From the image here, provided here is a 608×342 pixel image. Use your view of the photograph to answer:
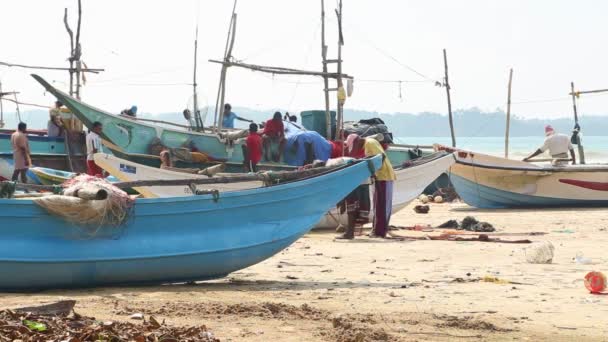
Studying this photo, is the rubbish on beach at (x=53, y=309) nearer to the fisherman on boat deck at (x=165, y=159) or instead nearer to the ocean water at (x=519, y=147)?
the fisherman on boat deck at (x=165, y=159)

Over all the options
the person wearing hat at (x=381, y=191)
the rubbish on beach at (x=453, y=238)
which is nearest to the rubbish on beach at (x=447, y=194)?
the rubbish on beach at (x=453, y=238)

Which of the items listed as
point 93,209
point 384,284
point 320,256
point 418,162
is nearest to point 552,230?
point 418,162

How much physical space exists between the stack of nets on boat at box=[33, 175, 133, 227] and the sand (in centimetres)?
60

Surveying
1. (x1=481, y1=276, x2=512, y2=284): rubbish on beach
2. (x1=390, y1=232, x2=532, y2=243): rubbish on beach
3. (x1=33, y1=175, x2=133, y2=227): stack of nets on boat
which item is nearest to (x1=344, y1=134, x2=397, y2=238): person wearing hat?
(x1=390, y1=232, x2=532, y2=243): rubbish on beach

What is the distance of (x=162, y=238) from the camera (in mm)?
8609

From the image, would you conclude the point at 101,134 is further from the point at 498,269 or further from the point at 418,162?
the point at 498,269

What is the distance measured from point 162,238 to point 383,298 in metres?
1.90

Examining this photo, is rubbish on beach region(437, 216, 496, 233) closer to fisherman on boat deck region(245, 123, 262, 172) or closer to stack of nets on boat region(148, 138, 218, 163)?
fisherman on boat deck region(245, 123, 262, 172)

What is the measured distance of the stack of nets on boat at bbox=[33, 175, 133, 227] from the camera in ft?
26.7

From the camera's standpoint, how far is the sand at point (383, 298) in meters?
6.68

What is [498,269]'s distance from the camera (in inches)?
400

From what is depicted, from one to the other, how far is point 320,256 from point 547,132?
1117 centimetres

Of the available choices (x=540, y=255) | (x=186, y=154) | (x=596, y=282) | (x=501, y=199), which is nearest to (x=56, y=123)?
(x=186, y=154)

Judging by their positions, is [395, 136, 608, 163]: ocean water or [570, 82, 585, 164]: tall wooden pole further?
[395, 136, 608, 163]: ocean water
